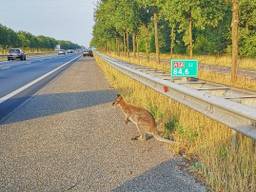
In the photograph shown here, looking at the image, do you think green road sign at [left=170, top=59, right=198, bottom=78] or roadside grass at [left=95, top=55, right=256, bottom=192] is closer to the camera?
roadside grass at [left=95, top=55, right=256, bottom=192]

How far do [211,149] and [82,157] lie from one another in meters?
1.77

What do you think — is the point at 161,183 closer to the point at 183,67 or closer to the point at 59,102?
the point at 183,67

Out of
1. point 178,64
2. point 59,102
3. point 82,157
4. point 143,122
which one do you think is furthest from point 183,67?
point 59,102

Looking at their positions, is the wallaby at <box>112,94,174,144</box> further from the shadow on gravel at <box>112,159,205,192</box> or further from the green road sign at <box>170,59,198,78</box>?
the green road sign at <box>170,59,198,78</box>

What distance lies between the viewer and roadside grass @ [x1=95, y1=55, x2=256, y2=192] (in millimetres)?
4414

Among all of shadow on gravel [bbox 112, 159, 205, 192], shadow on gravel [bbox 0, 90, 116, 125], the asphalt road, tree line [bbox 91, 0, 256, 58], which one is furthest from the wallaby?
tree line [bbox 91, 0, 256, 58]

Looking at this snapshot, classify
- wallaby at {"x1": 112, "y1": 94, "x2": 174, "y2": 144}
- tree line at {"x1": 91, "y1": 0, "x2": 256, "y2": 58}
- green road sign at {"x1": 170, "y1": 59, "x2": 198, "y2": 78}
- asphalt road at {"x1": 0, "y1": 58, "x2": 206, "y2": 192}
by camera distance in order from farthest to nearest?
tree line at {"x1": 91, "y1": 0, "x2": 256, "y2": 58} < green road sign at {"x1": 170, "y1": 59, "x2": 198, "y2": 78} < wallaby at {"x1": 112, "y1": 94, "x2": 174, "y2": 144} < asphalt road at {"x1": 0, "y1": 58, "x2": 206, "y2": 192}

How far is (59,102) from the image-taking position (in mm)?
11875

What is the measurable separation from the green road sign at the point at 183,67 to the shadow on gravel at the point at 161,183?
4225 millimetres

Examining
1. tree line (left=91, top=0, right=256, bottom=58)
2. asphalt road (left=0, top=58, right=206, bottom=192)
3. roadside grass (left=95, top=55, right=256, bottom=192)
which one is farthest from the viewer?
tree line (left=91, top=0, right=256, bottom=58)

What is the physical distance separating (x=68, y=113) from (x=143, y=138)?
348cm

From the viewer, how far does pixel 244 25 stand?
1870 inches

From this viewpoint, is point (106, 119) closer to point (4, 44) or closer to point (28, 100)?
point (28, 100)

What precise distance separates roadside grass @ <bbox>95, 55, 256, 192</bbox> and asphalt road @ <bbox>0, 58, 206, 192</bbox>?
24 cm
